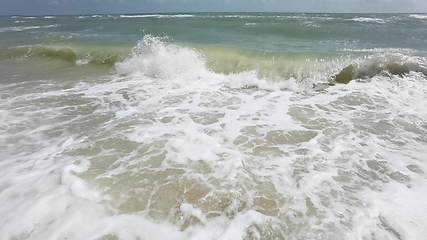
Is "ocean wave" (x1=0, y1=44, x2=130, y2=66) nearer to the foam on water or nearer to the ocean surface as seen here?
the ocean surface

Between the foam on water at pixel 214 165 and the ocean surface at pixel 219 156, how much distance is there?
15mm

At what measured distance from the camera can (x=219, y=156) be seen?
350 centimetres

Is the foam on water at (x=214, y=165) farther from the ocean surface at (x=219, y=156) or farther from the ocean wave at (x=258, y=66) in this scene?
the ocean wave at (x=258, y=66)

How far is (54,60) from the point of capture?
1041 centimetres

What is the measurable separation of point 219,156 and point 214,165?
228 millimetres

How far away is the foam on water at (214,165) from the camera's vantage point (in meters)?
2.45

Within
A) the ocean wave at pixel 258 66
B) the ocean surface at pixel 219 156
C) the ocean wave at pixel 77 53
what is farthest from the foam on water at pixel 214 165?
the ocean wave at pixel 77 53

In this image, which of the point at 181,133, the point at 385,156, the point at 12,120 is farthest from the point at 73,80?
the point at 385,156

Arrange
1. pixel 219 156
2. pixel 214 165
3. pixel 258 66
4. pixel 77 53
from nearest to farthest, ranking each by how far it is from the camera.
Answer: pixel 214 165 < pixel 219 156 < pixel 258 66 < pixel 77 53

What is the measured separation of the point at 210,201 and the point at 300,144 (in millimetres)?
1754

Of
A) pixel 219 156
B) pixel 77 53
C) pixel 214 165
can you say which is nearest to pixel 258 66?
pixel 219 156

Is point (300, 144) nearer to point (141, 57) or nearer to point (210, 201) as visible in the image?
point (210, 201)

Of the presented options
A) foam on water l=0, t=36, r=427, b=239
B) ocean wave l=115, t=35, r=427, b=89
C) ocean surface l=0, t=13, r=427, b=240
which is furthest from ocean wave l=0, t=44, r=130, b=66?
foam on water l=0, t=36, r=427, b=239

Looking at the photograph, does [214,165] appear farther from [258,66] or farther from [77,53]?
[77,53]
